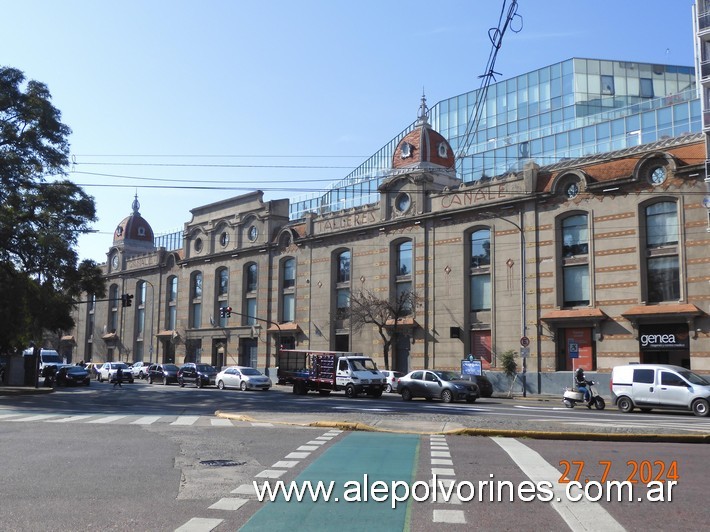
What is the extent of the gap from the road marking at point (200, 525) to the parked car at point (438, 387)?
2432 cm

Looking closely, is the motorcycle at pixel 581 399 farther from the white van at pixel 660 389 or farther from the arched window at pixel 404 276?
the arched window at pixel 404 276

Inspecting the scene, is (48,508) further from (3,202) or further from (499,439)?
(3,202)

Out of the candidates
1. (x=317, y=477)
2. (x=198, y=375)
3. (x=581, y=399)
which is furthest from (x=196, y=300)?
(x=317, y=477)

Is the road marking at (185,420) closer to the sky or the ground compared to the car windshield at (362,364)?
closer to the ground

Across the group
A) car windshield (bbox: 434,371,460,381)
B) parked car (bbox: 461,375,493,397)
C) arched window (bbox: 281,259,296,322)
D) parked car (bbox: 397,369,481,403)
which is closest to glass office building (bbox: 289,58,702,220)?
arched window (bbox: 281,259,296,322)

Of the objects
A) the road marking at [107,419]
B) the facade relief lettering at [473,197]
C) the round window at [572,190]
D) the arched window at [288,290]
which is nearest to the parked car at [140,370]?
the arched window at [288,290]

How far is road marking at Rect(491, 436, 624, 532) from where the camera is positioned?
7609 millimetres

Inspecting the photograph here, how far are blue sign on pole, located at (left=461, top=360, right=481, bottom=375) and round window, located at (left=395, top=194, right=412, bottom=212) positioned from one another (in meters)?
13.0

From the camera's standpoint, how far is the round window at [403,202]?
159ft

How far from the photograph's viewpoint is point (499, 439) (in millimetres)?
15305

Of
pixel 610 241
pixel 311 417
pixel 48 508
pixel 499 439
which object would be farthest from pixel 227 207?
pixel 48 508

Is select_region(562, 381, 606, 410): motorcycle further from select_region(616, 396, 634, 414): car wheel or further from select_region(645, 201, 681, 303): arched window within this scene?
select_region(645, 201, 681, 303): arched window

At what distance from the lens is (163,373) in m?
51.7

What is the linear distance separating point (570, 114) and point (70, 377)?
4746 cm
